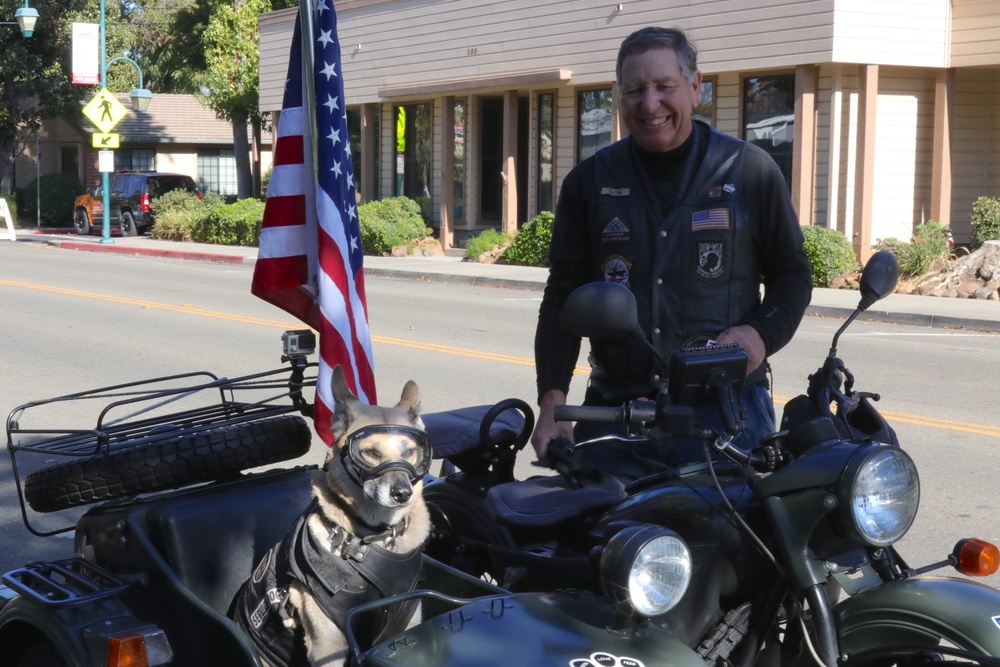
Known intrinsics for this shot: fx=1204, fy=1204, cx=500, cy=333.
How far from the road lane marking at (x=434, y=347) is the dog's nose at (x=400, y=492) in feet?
7.04

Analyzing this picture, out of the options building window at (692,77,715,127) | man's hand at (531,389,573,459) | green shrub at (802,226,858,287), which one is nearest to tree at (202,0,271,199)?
building window at (692,77,715,127)

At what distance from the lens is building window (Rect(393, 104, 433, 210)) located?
28.9 metres

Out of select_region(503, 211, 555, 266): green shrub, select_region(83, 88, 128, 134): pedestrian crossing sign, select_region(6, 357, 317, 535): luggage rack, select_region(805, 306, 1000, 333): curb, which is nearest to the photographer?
select_region(6, 357, 317, 535): luggage rack

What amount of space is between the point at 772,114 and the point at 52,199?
28.8 m

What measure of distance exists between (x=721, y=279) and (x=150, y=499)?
A: 171cm

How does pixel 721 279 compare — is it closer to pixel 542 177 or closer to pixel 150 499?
pixel 150 499

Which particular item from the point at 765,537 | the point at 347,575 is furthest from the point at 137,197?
the point at 765,537

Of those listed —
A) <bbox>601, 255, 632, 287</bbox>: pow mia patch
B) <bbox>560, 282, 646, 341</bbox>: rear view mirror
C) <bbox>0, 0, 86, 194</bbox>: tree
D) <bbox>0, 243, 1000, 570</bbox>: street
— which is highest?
<bbox>0, 0, 86, 194</bbox>: tree

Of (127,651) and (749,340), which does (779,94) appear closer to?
(749,340)

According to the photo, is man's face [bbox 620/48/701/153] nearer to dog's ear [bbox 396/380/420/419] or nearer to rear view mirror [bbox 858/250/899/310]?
rear view mirror [bbox 858/250/899/310]

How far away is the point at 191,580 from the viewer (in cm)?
325

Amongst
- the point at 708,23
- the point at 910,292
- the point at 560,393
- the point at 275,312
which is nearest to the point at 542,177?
the point at 708,23

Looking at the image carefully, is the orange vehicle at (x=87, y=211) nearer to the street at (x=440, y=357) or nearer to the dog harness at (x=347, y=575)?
the street at (x=440, y=357)

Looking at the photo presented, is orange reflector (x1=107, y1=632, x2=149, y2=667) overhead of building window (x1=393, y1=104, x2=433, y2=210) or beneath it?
beneath
